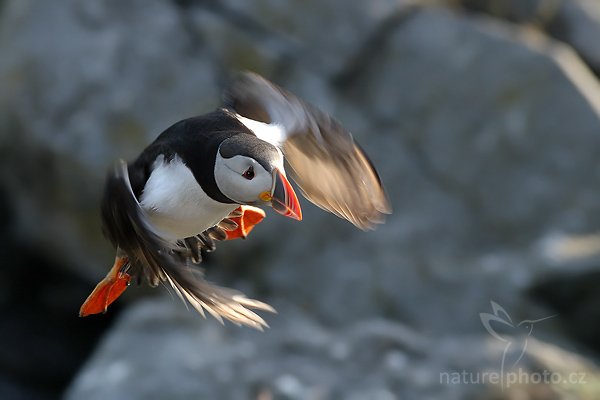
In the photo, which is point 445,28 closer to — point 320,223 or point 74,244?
A: point 320,223

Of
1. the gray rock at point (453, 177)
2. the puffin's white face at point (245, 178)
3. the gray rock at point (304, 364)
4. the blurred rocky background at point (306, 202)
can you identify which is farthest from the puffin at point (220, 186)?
the gray rock at point (453, 177)

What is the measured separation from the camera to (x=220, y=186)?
206 cm

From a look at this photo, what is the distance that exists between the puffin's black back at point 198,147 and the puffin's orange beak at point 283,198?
0.14m

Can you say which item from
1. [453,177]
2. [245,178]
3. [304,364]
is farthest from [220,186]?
[453,177]

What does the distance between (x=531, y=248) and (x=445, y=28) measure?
1295 mm

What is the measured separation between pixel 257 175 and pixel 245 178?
2 cm

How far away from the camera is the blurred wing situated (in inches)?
90.0

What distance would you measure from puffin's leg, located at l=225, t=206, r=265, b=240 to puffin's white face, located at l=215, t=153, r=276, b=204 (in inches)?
18.7

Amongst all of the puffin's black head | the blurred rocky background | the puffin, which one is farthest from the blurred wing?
the blurred rocky background

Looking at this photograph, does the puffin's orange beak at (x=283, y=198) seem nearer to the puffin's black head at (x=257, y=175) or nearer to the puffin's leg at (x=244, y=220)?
A: the puffin's black head at (x=257, y=175)

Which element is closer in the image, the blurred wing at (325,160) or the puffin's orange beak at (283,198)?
the puffin's orange beak at (283,198)

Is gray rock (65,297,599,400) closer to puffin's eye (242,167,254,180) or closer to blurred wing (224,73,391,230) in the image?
blurred wing (224,73,391,230)

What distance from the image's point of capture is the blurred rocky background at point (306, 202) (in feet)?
16.3

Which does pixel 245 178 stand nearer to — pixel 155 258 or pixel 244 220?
pixel 155 258
